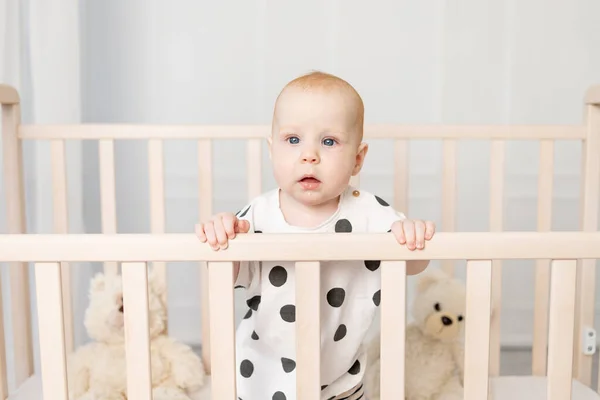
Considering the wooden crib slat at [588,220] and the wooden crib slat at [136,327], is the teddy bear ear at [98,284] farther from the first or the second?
the wooden crib slat at [588,220]

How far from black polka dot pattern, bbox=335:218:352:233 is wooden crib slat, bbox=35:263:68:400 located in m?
0.44

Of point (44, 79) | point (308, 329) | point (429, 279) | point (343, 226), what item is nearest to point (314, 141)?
point (343, 226)

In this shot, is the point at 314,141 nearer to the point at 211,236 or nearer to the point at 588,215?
the point at 211,236

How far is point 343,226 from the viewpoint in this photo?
3.58ft

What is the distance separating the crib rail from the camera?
2.66 ft

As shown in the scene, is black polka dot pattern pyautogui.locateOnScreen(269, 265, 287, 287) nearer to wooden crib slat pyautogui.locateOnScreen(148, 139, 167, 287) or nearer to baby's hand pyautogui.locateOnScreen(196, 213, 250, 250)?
baby's hand pyautogui.locateOnScreen(196, 213, 250, 250)

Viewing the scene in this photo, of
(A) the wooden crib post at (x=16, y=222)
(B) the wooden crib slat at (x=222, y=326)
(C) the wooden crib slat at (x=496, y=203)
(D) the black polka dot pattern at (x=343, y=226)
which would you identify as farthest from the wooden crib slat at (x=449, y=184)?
(A) the wooden crib post at (x=16, y=222)

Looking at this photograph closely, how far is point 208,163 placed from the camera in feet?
4.83

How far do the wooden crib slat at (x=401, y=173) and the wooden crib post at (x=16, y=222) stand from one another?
78 centimetres

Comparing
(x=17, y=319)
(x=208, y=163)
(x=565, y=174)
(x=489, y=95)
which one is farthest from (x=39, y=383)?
(x=565, y=174)

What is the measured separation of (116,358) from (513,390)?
807 millimetres

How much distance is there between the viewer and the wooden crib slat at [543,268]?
147 centimetres

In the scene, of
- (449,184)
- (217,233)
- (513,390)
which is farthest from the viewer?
(449,184)

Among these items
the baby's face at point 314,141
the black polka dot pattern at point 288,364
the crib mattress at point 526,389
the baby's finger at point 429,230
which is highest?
the baby's face at point 314,141
